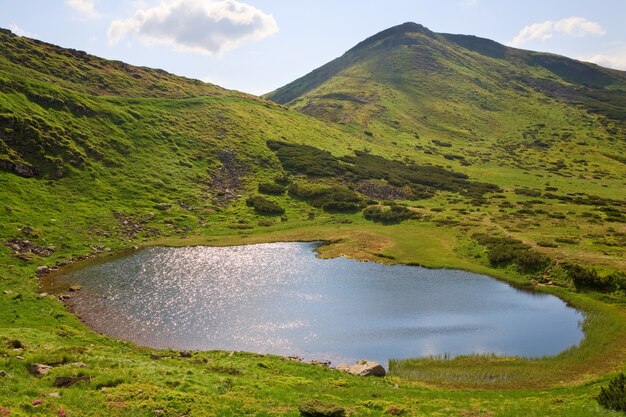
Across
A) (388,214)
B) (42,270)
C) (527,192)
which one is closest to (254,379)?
(42,270)

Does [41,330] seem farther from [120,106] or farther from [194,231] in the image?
[120,106]

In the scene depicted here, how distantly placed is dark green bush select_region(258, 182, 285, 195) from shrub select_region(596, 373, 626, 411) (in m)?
85.1

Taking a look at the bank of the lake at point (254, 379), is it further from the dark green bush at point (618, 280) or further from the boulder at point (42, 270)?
the boulder at point (42, 270)

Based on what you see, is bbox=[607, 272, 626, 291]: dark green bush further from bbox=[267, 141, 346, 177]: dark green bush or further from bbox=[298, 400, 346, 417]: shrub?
bbox=[267, 141, 346, 177]: dark green bush

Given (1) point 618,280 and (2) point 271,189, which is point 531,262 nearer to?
(1) point 618,280

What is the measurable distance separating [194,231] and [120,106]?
57.5 meters

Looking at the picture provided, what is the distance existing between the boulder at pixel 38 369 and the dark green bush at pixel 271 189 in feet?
263

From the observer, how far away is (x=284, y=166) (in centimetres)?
12000

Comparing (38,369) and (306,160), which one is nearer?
(38,369)

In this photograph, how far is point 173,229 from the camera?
79.8 m

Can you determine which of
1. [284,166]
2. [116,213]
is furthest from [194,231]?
[284,166]

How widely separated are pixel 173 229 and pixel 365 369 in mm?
55887

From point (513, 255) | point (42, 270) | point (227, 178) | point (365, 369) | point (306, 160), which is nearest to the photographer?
point (365, 369)

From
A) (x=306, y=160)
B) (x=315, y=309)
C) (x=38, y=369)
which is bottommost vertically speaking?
(x=315, y=309)
